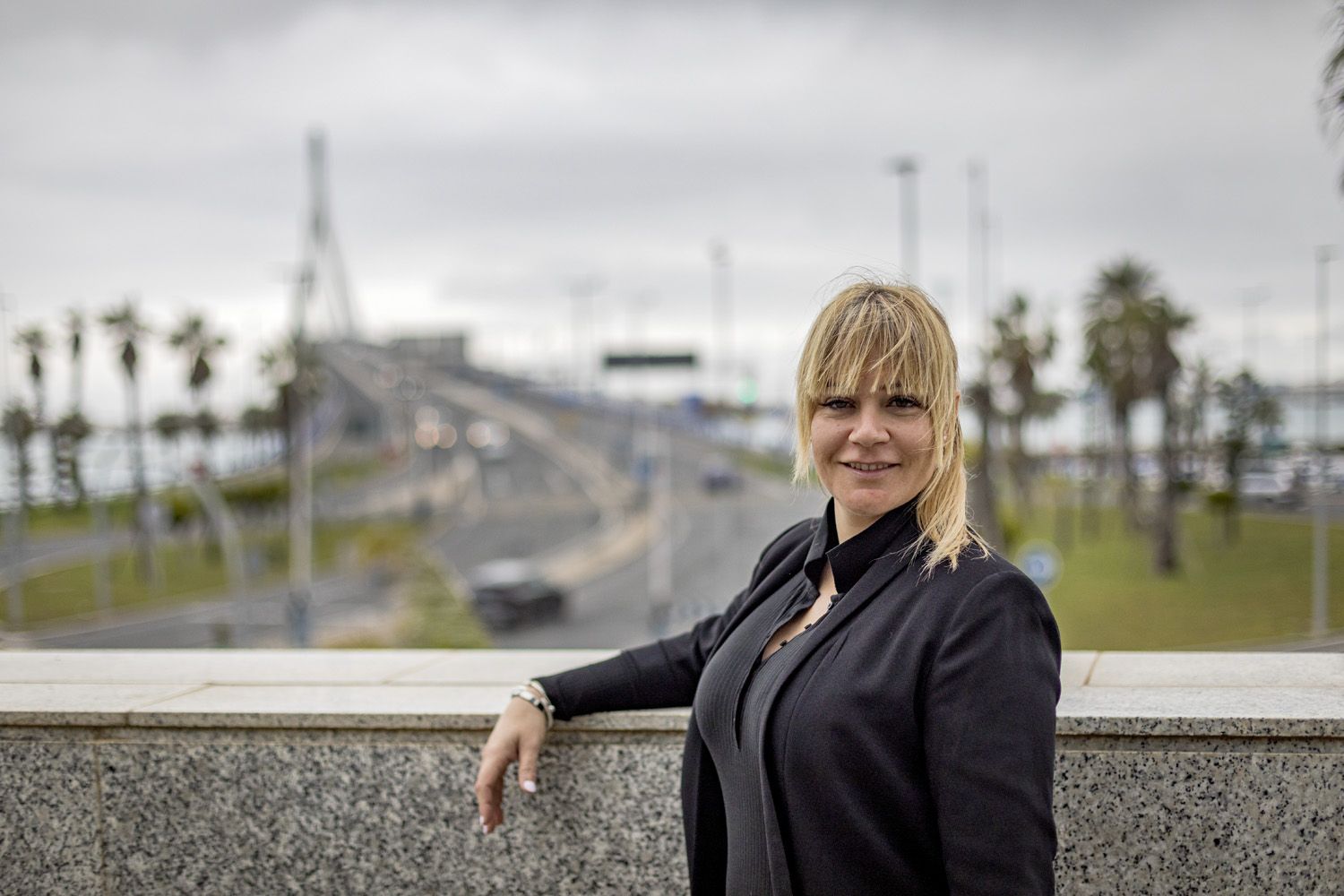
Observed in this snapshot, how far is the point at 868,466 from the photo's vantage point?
2045mm

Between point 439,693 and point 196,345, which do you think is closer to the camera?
point 439,693

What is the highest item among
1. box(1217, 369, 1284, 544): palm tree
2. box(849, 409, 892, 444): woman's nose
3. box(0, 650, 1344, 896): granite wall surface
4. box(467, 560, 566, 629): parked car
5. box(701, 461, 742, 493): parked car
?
box(849, 409, 892, 444): woman's nose

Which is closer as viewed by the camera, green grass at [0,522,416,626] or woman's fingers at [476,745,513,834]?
woman's fingers at [476,745,513,834]

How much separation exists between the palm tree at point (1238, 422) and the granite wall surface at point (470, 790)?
49.1 m

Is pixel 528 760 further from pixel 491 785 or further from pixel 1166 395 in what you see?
pixel 1166 395

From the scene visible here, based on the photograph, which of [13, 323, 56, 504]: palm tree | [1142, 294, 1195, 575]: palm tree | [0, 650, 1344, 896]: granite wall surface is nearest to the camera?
[0, 650, 1344, 896]: granite wall surface

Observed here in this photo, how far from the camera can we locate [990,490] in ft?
140

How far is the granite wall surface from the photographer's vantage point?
8.78 ft

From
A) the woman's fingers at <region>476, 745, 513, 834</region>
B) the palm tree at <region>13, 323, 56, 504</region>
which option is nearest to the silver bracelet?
the woman's fingers at <region>476, 745, 513, 834</region>

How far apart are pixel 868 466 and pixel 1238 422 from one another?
168 ft

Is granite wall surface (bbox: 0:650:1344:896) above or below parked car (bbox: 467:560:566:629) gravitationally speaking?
above

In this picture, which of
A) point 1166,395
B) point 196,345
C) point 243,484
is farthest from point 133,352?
point 1166,395

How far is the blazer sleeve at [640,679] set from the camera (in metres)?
2.68

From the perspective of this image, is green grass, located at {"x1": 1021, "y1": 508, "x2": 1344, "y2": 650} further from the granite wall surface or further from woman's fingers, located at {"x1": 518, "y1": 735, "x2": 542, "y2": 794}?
woman's fingers, located at {"x1": 518, "y1": 735, "x2": 542, "y2": 794}
